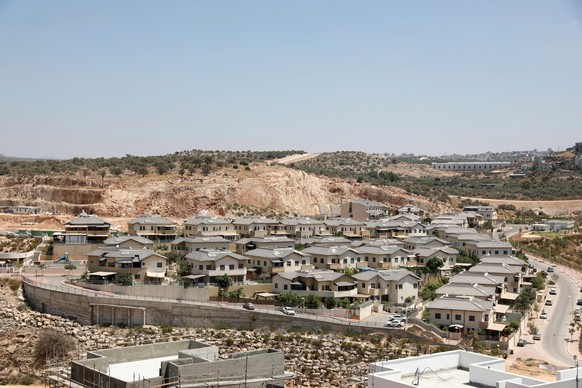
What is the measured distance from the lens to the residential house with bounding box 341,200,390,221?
76.4m

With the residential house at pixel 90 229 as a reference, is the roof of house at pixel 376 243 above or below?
below

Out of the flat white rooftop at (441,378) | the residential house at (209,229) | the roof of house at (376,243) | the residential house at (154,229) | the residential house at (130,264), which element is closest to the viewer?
the flat white rooftop at (441,378)

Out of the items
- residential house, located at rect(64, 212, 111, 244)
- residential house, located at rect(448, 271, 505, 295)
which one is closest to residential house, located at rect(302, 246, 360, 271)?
residential house, located at rect(448, 271, 505, 295)

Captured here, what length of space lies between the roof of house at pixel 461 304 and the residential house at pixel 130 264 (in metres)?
16.1

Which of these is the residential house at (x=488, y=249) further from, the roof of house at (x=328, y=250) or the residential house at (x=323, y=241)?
the roof of house at (x=328, y=250)

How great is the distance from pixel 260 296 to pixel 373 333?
8.45m

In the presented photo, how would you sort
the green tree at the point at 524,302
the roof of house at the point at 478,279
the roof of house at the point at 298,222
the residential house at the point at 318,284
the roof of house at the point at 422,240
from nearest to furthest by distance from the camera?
the residential house at the point at 318,284 → the green tree at the point at 524,302 → the roof of house at the point at 478,279 → the roof of house at the point at 422,240 → the roof of house at the point at 298,222

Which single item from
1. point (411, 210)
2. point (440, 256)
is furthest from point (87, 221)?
point (411, 210)

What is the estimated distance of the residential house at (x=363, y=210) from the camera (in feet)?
251

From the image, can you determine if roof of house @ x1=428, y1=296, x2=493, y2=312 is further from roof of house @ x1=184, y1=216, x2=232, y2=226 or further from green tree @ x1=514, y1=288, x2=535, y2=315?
roof of house @ x1=184, y1=216, x2=232, y2=226

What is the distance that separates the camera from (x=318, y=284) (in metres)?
44.3

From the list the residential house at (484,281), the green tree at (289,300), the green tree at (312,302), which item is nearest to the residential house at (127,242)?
the green tree at (289,300)

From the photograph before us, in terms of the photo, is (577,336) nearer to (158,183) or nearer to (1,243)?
(1,243)

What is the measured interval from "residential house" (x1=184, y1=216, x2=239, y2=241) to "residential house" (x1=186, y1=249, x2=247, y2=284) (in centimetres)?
1106
